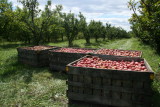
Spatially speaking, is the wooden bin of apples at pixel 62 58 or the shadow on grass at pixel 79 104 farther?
the wooden bin of apples at pixel 62 58

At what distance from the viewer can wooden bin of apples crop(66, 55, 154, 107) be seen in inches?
143

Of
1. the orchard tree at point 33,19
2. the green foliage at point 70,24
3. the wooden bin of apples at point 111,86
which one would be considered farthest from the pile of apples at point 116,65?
the green foliage at point 70,24

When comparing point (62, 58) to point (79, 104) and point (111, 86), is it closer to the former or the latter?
point (79, 104)

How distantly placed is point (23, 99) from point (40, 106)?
82 cm

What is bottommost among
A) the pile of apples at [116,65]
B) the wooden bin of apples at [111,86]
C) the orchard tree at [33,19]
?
the wooden bin of apples at [111,86]

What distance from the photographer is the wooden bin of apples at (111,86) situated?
3.64 m

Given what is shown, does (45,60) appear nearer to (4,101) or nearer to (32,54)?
(32,54)

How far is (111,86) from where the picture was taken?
151 inches

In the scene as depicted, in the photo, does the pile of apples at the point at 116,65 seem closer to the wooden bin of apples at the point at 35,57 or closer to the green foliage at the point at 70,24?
the wooden bin of apples at the point at 35,57

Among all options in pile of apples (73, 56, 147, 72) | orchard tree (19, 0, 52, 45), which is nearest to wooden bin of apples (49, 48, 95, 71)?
pile of apples (73, 56, 147, 72)

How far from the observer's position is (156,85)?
564cm

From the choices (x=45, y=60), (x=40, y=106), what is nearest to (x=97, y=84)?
(x=40, y=106)

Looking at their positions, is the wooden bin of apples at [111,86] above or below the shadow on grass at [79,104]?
above

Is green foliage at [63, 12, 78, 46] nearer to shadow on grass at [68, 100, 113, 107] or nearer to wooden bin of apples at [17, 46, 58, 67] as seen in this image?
wooden bin of apples at [17, 46, 58, 67]
